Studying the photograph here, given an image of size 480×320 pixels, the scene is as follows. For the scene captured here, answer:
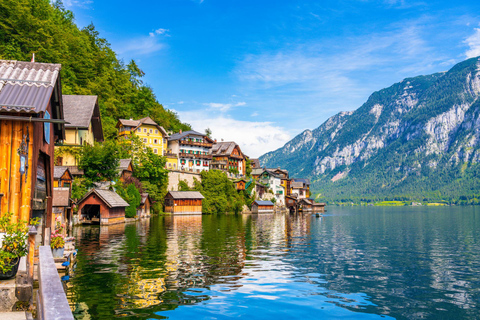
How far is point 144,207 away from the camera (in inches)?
3007

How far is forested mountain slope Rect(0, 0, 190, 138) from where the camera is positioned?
213 ft

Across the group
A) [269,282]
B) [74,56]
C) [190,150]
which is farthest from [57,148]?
[190,150]

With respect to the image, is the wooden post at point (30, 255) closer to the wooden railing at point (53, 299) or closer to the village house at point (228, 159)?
the wooden railing at point (53, 299)

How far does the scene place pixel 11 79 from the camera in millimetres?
13320

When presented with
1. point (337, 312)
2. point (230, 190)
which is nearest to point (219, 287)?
point (337, 312)

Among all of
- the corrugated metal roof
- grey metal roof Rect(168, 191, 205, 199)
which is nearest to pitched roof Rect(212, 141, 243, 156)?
grey metal roof Rect(168, 191, 205, 199)

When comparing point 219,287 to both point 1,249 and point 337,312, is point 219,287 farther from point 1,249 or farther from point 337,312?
point 1,249

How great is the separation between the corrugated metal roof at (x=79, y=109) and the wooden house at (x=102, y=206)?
42.9 ft

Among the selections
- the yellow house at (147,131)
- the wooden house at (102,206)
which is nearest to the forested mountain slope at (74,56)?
the yellow house at (147,131)

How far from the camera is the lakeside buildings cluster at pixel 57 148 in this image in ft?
40.9

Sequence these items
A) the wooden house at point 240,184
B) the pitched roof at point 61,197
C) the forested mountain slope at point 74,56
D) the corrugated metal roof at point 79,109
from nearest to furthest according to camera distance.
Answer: the pitched roof at point 61,197
the corrugated metal roof at point 79,109
the forested mountain slope at point 74,56
the wooden house at point 240,184

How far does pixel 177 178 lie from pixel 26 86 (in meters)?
84.1

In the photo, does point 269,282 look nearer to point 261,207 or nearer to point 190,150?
point 261,207

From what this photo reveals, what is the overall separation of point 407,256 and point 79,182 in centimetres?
4757
